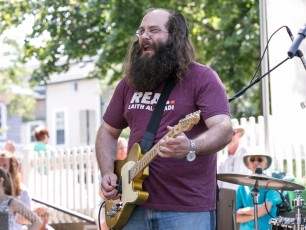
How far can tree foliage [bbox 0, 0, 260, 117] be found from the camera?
50.6 feet

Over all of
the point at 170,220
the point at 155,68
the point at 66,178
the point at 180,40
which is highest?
the point at 180,40

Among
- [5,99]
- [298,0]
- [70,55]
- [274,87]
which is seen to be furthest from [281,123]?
[5,99]

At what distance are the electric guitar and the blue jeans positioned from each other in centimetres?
6

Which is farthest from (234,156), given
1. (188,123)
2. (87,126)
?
(87,126)

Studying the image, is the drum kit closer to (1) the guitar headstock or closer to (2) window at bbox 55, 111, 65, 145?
(1) the guitar headstock

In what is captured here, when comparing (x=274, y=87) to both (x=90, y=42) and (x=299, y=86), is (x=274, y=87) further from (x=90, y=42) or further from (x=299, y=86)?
(x=90, y=42)

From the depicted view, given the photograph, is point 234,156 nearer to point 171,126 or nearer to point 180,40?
point 180,40

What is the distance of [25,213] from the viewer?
740 centimetres

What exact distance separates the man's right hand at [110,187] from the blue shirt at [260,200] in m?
3.18

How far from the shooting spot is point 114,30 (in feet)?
51.3

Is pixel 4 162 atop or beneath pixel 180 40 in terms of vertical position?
beneath

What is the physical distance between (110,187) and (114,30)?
37.3 feet

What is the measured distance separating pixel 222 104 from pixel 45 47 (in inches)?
519

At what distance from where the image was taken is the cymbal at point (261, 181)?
19.7 feet
